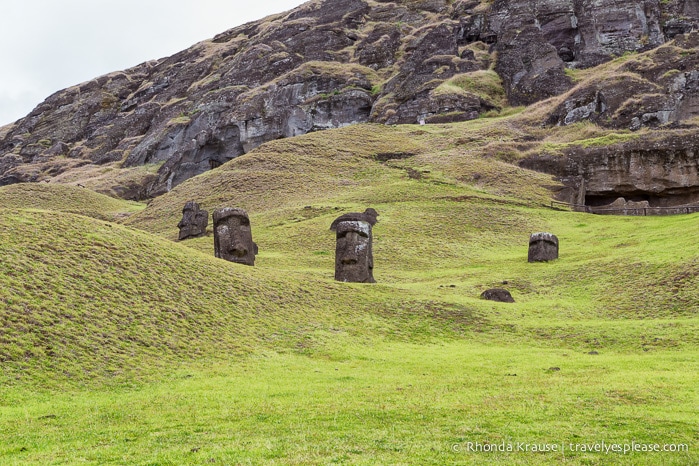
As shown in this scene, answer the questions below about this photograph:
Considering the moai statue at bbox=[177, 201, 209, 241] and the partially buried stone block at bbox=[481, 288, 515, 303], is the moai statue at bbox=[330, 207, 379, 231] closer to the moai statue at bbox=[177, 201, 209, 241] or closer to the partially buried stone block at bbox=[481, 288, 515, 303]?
the moai statue at bbox=[177, 201, 209, 241]

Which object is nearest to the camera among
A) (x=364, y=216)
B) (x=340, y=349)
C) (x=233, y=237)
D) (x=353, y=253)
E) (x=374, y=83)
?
Answer: (x=340, y=349)

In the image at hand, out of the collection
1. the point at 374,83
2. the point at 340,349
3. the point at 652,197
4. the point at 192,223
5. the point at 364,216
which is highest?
the point at 374,83

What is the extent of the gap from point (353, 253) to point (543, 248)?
1341 cm

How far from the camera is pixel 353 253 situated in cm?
3409

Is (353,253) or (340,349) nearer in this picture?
(340,349)

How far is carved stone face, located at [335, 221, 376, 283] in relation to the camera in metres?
34.0

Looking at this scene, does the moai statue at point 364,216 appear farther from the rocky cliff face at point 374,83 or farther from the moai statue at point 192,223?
the rocky cliff face at point 374,83

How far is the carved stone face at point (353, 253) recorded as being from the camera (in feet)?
112

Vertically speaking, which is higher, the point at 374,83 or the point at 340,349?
the point at 374,83

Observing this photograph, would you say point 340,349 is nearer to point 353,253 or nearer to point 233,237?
point 353,253

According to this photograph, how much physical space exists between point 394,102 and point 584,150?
39.0 metres

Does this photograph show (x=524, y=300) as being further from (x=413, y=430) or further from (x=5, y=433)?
(x=5, y=433)

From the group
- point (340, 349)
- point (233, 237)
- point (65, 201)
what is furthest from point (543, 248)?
point (65, 201)

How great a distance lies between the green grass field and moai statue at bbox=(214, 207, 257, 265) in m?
3.75
